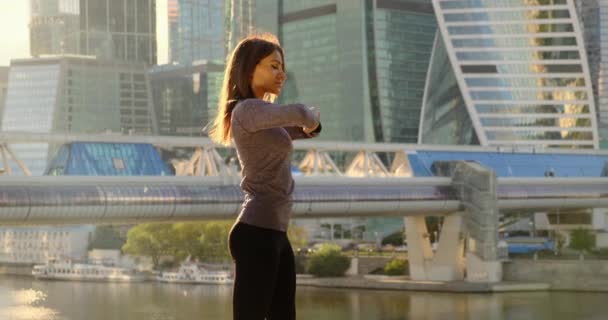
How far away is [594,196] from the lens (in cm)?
5197

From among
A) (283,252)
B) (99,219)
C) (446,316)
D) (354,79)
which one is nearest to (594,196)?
(446,316)

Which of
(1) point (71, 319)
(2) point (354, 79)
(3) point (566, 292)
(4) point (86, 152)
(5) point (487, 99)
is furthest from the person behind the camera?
(2) point (354, 79)

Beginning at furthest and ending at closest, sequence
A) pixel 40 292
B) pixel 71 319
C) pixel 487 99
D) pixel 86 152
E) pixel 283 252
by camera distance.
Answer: pixel 487 99, pixel 40 292, pixel 86 152, pixel 71 319, pixel 283 252

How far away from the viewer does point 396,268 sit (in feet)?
170

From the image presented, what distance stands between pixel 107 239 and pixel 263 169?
73652 millimetres

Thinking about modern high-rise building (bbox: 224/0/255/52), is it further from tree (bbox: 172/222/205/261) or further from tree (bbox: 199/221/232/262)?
tree (bbox: 199/221/232/262)

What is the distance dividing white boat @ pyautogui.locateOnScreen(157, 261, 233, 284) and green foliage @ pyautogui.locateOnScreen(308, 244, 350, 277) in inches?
140

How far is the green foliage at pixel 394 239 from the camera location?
239 feet

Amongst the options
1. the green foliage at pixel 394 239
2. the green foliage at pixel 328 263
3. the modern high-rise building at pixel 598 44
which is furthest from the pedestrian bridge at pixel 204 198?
the modern high-rise building at pixel 598 44

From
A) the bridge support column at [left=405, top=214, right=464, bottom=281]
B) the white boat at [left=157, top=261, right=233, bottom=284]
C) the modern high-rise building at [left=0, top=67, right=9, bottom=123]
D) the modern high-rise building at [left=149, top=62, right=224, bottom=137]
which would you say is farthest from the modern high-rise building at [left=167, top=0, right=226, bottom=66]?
the bridge support column at [left=405, top=214, right=464, bottom=281]

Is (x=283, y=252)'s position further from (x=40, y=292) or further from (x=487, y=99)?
(x=487, y=99)

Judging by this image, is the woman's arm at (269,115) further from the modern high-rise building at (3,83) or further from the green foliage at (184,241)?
the modern high-rise building at (3,83)

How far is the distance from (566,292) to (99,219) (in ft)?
54.9

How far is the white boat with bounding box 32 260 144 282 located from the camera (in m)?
58.8
